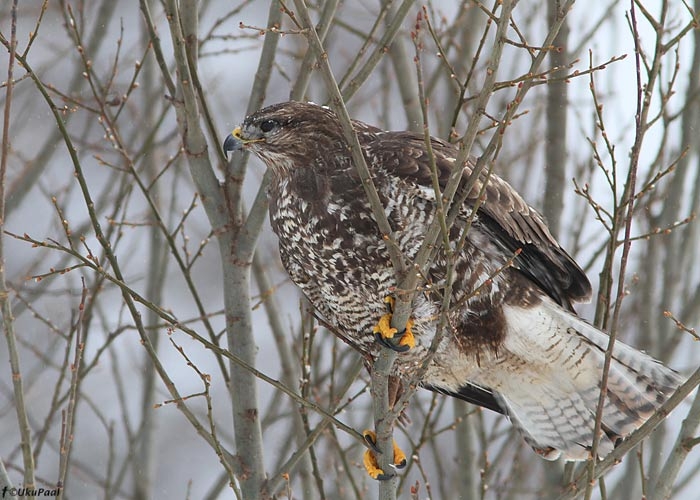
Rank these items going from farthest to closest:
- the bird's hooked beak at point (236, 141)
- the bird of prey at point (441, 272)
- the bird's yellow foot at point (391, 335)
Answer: the bird's hooked beak at point (236, 141), the bird of prey at point (441, 272), the bird's yellow foot at point (391, 335)

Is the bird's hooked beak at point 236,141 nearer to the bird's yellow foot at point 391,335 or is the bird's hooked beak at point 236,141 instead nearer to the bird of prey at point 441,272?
the bird of prey at point 441,272

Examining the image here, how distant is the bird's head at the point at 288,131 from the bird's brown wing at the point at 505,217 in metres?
0.24

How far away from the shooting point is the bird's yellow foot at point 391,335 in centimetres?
322

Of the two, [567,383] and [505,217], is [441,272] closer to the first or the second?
[505,217]

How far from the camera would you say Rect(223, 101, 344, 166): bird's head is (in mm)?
3830

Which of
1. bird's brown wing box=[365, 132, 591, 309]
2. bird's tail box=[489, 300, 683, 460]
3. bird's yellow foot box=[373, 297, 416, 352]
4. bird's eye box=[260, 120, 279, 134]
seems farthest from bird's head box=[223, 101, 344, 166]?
bird's tail box=[489, 300, 683, 460]

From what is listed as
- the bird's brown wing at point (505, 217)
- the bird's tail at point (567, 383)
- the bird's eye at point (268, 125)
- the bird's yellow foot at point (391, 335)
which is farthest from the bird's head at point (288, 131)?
the bird's tail at point (567, 383)

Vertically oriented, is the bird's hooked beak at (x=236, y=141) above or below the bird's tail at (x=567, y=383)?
above

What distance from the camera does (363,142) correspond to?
3738mm

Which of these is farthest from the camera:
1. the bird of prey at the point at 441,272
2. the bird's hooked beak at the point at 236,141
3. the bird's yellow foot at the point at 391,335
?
the bird's hooked beak at the point at 236,141

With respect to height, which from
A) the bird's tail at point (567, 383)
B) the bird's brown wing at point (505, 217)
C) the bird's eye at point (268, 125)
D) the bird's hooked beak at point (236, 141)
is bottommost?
the bird's tail at point (567, 383)

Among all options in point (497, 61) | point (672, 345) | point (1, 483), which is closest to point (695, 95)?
point (672, 345)

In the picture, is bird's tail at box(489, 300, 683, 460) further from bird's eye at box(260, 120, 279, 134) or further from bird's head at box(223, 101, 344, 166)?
bird's eye at box(260, 120, 279, 134)

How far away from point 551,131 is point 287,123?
1.63 metres
